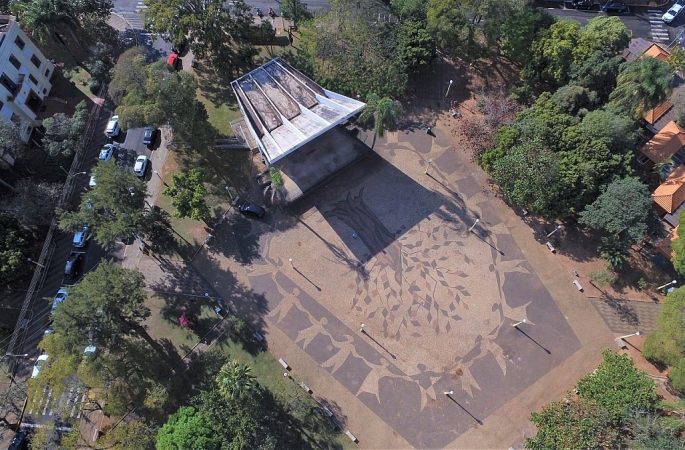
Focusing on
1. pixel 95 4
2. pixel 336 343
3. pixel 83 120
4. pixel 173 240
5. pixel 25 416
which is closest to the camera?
pixel 25 416

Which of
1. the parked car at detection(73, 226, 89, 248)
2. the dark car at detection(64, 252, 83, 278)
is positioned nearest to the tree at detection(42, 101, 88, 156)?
the parked car at detection(73, 226, 89, 248)

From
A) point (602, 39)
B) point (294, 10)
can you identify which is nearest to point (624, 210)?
point (602, 39)

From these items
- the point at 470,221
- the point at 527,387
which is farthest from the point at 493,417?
the point at 470,221

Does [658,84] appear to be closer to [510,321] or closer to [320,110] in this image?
[510,321]

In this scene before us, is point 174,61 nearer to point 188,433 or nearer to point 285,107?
point 285,107

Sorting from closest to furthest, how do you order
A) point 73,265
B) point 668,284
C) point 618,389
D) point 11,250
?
point 618,389
point 11,250
point 668,284
point 73,265

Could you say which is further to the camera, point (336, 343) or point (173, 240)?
point (173, 240)

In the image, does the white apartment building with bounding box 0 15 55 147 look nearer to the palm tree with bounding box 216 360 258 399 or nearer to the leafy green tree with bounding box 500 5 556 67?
the palm tree with bounding box 216 360 258 399
